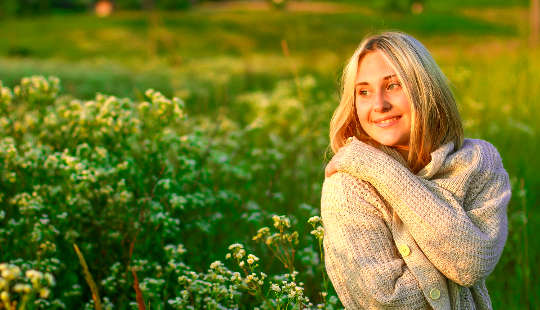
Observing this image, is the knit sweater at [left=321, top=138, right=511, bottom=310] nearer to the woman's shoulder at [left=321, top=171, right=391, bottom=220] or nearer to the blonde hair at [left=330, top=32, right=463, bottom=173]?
the woman's shoulder at [left=321, top=171, right=391, bottom=220]

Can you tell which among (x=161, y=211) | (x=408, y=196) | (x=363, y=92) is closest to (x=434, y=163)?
(x=408, y=196)

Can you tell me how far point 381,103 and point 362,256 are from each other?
27.8 inches

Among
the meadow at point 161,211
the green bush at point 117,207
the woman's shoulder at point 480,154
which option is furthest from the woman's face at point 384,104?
the green bush at point 117,207

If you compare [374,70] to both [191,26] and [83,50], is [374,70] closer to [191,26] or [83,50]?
[83,50]

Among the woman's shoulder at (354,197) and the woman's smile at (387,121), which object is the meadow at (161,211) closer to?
the woman's shoulder at (354,197)

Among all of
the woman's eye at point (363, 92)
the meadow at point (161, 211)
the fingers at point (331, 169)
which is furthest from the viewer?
the meadow at point (161, 211)

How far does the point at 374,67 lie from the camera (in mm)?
2637

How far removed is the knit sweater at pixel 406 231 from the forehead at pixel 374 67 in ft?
1.11

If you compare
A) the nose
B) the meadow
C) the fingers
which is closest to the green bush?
the meadow

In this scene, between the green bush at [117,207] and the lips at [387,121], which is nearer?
the lips at [387,121]

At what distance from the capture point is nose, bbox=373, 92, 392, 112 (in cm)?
258

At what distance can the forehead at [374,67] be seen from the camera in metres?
2.61

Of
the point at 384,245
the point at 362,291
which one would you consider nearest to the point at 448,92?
the point at 384,245

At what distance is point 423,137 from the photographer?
8.59 feet
